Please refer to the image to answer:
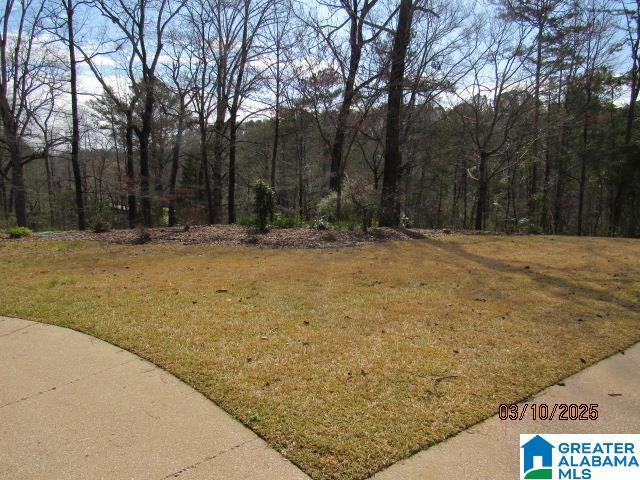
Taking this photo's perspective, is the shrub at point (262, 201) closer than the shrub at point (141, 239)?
No

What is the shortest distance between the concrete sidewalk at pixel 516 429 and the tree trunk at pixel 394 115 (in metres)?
8.84

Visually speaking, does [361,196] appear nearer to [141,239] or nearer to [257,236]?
[257,236]

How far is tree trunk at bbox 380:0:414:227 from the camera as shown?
38.6 feet

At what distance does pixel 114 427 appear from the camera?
2270mm

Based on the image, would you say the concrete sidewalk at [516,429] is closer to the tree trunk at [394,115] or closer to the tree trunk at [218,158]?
the tree trunk at [394,115]

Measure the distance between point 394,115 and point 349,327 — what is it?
31.9 feet

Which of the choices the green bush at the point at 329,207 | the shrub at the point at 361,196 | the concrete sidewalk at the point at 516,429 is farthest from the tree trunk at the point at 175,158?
the concrete sidewalk at the point at 516,429

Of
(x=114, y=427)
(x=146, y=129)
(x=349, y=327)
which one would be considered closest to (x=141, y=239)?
(x=146, y=129)

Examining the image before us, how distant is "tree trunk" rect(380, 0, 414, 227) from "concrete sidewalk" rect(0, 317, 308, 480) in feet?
30.9

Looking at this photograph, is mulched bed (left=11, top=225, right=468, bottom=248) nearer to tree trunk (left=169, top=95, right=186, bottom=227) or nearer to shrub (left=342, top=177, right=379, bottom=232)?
shrub (left=342, top=177, right=379, bottom=232)

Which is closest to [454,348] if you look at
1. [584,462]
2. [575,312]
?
[584,462]

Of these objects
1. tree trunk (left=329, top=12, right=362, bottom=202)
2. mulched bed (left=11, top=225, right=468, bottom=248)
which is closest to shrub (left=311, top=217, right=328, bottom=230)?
mulched bed (left=11, top=225, right=468, bottom=248)

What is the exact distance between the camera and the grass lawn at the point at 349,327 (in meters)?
2.35

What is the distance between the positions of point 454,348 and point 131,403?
247 cm
